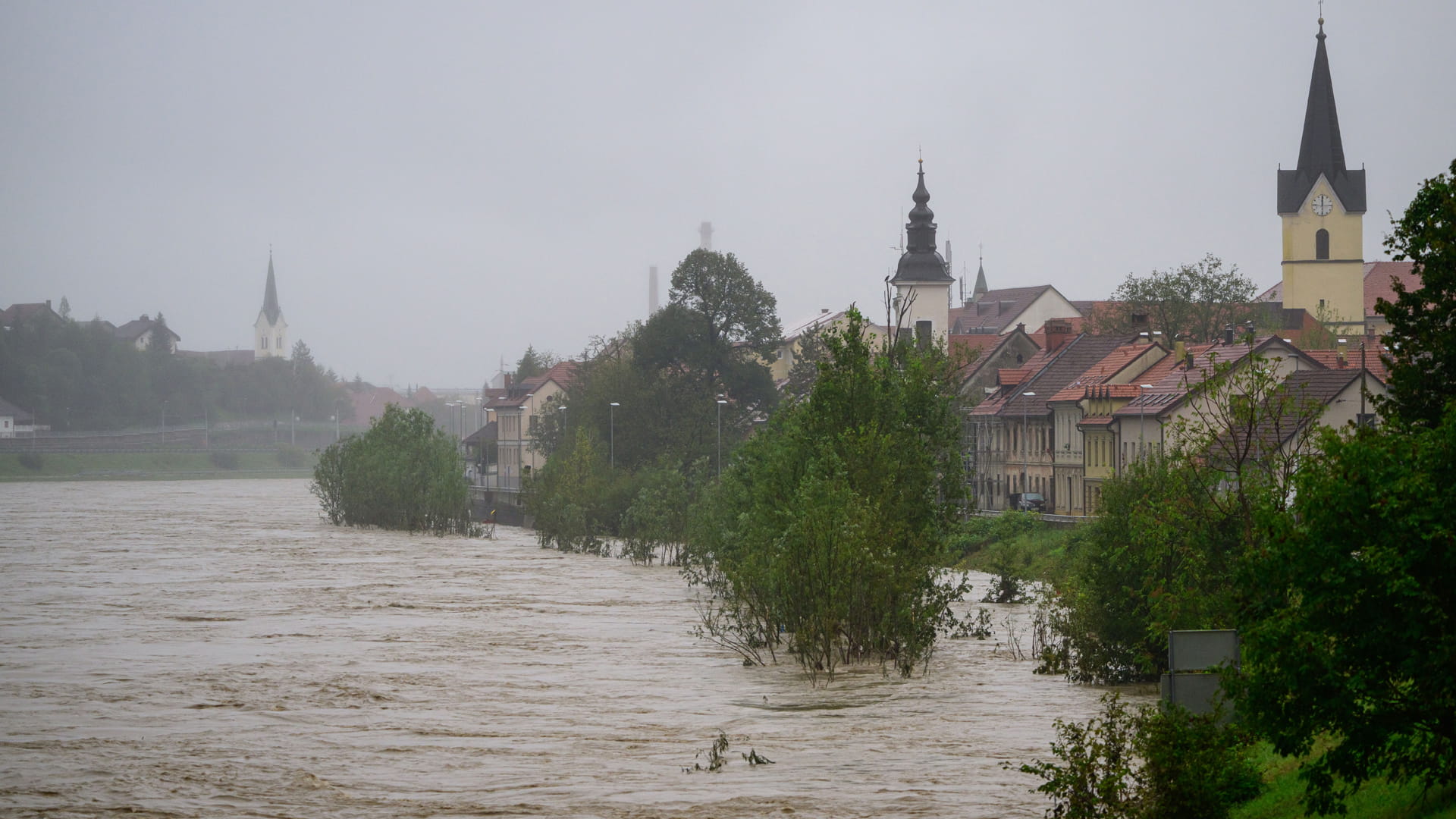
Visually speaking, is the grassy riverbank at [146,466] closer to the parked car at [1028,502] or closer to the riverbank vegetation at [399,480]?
the riverbank vegetation at [399,480]

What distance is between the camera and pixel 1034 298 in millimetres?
156125

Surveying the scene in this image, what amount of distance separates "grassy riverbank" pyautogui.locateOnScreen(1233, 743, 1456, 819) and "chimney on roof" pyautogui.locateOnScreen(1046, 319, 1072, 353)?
84425mm

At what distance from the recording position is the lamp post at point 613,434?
90.4 metres

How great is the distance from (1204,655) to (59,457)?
164m

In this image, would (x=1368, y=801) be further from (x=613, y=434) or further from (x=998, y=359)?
(x=998, y=359)

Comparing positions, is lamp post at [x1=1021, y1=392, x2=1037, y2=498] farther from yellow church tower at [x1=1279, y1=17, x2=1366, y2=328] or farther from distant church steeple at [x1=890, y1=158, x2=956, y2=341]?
yellow church tower at [x1=1279, y1=17, x2=1366, y2=328]

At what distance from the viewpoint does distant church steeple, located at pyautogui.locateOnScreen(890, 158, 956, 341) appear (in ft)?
377

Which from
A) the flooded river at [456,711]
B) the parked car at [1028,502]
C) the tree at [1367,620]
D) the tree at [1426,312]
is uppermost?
the tree at [1426,312]

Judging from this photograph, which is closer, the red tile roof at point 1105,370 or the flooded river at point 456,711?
the flooded river at point 456,711

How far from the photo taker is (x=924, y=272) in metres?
119

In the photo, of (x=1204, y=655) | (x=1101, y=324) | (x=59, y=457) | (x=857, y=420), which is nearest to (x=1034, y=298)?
(x=1101, y=324)

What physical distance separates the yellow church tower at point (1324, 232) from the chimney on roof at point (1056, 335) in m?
27.1

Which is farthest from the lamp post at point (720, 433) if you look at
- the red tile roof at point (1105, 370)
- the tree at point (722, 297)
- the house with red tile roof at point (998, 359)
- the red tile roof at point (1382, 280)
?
the red tile roof at point (1382, 280)

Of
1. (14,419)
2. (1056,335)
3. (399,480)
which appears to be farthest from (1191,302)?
(14,419)
